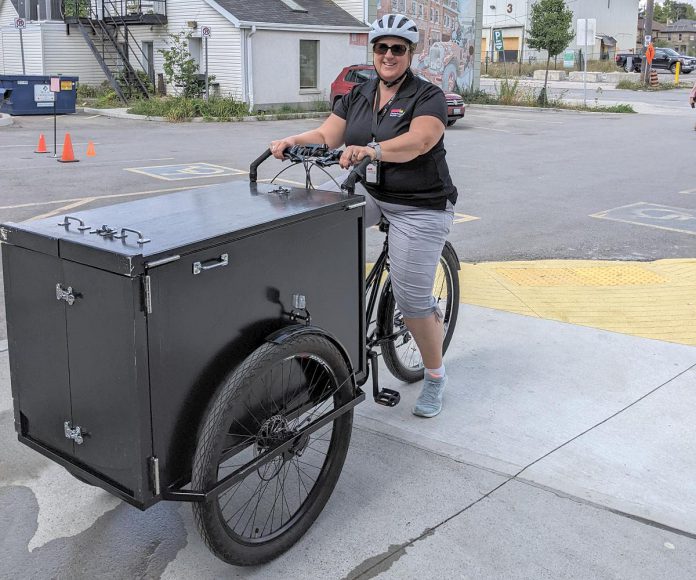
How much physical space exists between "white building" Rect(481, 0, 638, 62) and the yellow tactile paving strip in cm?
5885

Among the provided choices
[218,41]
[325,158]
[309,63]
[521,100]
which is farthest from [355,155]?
[521,100]

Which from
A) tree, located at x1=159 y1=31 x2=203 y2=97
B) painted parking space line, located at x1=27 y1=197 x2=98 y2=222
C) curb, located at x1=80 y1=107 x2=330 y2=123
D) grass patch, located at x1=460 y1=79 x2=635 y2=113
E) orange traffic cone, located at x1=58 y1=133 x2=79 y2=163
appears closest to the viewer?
painted parking space line, located at x1=27 y1=197 x2=98 y2=222

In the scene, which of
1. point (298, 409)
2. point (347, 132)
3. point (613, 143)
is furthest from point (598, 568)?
point (613, 143)

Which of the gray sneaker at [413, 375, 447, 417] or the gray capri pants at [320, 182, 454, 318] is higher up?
the gray capri pants at [320, 182, 454, 318]

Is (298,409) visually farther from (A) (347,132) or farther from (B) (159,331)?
(A) (347,132)

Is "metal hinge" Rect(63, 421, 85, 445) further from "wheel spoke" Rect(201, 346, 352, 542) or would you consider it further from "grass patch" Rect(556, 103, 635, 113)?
"grass patch" Rect(556, 103, 635, 113)

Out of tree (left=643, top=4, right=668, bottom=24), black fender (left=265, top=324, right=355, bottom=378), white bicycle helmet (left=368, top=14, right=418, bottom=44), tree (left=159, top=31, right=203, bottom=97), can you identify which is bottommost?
black fender (left=265, top=324, right=355, bottom=378)

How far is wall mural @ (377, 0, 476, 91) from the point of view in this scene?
3014 centimetres

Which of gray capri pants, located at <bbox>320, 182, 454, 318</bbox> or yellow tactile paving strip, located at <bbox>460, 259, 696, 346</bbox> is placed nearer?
gray capri pants, located at <bbox>320, 182, 454, 318</bbox>

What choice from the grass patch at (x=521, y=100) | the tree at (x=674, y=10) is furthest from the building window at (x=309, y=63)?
the tree at (x=674, y=10)

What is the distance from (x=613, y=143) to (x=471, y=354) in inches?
595

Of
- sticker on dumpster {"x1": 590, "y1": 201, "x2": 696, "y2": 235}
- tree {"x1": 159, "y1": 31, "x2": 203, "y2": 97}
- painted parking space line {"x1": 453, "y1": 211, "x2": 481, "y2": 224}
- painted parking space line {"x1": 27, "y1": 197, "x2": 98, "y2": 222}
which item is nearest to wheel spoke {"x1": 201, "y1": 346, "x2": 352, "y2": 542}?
painted parking space line {"x1": 453, "y1": 211, "x2": 481, "y2": 224}

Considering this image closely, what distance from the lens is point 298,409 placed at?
3172mm

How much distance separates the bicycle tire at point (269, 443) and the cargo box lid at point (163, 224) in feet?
1.47
